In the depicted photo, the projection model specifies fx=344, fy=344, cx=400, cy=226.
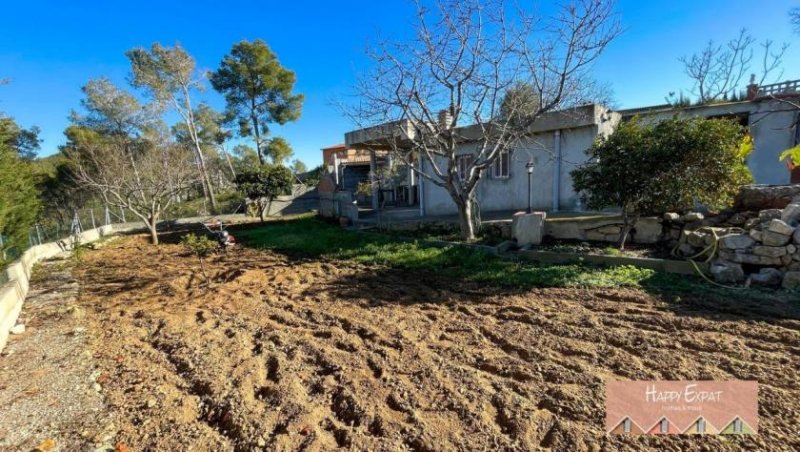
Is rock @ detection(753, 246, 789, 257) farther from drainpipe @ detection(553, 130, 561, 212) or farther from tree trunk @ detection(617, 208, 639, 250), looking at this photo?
drainpipe @ detection(553, 130, 561, 212)

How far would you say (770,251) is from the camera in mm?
4578

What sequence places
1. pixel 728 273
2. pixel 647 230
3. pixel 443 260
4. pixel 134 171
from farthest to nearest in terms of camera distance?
pixel 134 171
pixel 443 260
pixel 647 230
pixel 728 273

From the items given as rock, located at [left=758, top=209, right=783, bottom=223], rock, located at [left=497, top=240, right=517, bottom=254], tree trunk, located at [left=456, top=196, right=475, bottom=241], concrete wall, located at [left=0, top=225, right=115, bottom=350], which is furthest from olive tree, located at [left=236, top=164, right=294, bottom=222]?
rock, located at [left=758, top=209, right=783, bottom=223]

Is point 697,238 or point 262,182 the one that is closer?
point 697,238

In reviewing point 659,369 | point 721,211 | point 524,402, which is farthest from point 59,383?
point 721,211

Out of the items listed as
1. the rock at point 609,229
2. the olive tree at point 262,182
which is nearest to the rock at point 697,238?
the rock at point 609,229

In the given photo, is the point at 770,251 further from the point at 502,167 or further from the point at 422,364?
the point at 502,167

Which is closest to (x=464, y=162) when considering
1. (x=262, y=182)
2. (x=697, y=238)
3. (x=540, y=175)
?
(x=540, y=175)

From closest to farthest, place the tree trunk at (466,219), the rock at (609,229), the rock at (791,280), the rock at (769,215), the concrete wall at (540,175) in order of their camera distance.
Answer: the rock at (791,280)
the rock at (769,215)
the rock at (609,229)
the tree trunk at (466,219)
the concrete wall at (540,175)

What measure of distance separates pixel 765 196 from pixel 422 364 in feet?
22.5

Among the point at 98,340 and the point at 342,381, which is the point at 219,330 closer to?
the point at 98,340

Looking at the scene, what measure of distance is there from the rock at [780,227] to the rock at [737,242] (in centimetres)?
26

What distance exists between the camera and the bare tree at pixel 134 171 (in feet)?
40.9

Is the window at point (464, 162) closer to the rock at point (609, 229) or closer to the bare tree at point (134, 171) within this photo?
the rock at point (609, 229)
